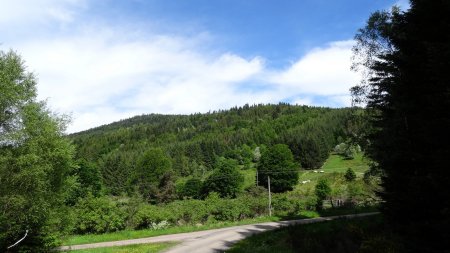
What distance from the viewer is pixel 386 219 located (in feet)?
60.4

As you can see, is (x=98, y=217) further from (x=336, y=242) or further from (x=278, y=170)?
(x=278, y=170)

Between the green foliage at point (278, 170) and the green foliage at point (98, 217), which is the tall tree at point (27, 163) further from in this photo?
the green foliage at point (278, 170)

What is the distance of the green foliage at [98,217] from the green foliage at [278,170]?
49923 mm

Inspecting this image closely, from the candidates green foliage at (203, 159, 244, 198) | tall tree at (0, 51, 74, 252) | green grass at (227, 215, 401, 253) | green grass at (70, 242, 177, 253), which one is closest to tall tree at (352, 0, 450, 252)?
green grass at (227, 215, 401, 253)

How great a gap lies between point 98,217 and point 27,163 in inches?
708

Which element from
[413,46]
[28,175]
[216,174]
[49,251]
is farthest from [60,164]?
[216,174]

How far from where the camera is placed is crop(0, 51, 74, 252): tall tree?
22656 millimetres

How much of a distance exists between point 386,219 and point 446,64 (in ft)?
32.4

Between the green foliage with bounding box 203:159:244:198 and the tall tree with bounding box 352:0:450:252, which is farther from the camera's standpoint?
the green foliage with bounding box 203:159:244:198

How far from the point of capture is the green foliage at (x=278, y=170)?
85.6m

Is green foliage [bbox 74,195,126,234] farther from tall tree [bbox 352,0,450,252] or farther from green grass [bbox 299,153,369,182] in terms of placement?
green grass [bbox 299,153,369,182]

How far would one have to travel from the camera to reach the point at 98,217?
3919 cm

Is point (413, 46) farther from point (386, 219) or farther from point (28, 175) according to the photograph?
point (28, 175)

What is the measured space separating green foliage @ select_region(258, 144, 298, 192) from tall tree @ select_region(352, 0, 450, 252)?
68.0 m
